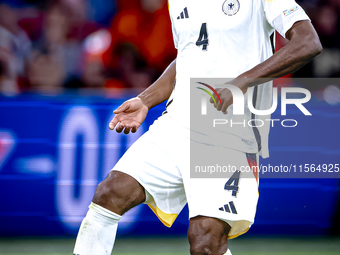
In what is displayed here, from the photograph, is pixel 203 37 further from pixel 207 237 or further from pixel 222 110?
pixel 207 237

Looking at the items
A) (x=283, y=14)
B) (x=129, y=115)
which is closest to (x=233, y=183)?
(x=129, y=115)

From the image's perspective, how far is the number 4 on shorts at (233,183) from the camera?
1903mm

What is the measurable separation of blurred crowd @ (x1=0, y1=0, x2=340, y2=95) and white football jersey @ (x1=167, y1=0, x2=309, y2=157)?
2.38 meters

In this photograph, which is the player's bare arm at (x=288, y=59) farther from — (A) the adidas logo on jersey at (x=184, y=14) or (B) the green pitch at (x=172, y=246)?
(B) the green pitch at (x=172, y=246)

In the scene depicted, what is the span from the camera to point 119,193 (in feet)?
6.42

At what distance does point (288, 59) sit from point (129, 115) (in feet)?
2.60

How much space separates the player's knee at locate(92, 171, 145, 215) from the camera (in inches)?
76.9

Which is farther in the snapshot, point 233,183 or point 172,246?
point 172,246

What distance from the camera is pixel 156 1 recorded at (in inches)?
182

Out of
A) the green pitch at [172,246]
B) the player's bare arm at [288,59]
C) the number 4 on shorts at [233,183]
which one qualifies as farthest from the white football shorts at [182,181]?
the green pitch at [172,246]

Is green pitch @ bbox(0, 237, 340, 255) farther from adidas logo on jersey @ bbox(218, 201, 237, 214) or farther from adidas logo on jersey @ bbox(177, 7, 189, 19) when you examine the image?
adidas logo on jersey @ bbox(177, 7, 189, 19)

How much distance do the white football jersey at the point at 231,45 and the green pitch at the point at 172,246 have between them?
1.64 m

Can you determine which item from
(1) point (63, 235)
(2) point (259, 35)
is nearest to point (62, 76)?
(1) point (63, 235)

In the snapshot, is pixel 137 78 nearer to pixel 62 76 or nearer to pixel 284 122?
pixel 62 76
